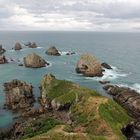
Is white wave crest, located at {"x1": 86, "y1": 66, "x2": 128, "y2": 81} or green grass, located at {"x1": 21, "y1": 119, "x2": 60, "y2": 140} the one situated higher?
green grass, located at {"x1": 21, "y1": 119, "x2": 60, "y2": 140}

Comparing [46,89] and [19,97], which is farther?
[46,89]

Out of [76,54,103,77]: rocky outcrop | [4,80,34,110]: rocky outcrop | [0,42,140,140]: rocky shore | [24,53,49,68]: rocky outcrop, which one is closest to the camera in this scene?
[0,42,140,140]: rocky shore

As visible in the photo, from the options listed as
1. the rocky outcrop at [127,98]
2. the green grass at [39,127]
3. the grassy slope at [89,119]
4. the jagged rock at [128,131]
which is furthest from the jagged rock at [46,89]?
the jagged rock at [128,131]

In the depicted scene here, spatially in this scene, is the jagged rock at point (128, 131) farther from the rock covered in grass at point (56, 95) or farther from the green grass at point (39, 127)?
the rock covered in grass at point (56, 95)

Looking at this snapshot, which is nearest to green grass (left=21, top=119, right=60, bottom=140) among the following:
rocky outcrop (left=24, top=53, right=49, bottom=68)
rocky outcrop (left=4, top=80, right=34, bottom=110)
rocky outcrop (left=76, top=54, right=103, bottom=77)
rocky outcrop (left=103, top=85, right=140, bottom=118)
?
rocky outcrop (left=4, top=80, right=34, bottom=110)

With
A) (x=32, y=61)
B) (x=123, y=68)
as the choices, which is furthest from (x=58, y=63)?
(x=123, y=68)

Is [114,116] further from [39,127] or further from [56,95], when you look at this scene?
Answer: [56,95]

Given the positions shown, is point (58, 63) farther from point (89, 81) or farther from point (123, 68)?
point (89, 81)

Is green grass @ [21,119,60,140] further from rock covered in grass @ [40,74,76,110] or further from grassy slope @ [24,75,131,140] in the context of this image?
rock covered in grass @ [40,74,76,110]

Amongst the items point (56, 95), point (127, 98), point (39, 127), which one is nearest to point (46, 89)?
point (56, 95)
